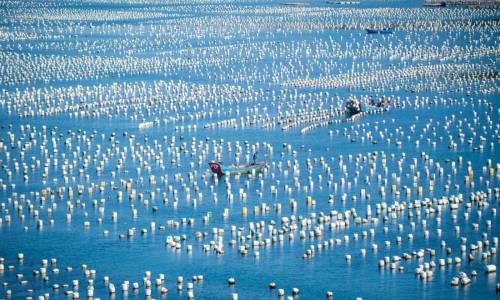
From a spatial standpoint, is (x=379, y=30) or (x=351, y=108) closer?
(x=351, y=108)

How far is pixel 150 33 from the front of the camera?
544 feet

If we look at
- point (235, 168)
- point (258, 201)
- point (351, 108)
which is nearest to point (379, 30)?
point (351, 108)

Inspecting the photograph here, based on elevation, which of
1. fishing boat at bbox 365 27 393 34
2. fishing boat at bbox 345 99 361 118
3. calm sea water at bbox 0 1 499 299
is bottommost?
calm sea water at bbox 0 1 499 299

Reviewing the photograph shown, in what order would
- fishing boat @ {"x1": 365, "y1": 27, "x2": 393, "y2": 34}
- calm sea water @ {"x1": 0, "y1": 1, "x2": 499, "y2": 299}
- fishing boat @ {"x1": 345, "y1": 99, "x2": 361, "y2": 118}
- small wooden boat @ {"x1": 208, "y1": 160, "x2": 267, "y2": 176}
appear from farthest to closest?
fishing boat @ {"x1": 365, "y1": 27, "x2": 393, "y2": 34}
fishing boat @ {"x1": 345, "y1": 99, "x2": 361, "y2": 118}
small wooden boat @ {"x1": 208, "y1": 160, "x2": 267, "y2": 176}
calm sea water @ {"x1": 0, "y1": 1, "x2": 499, "y2": 299}

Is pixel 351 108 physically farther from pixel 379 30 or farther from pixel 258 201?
pixel 379 30

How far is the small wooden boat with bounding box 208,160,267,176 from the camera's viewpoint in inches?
2849

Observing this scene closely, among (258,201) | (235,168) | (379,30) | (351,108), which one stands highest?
(379,30)

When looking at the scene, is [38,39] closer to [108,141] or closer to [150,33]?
[150,33]

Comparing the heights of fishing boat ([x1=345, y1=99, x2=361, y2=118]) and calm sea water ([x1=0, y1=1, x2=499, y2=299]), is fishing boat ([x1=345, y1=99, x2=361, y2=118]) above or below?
above

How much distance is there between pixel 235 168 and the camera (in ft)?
240

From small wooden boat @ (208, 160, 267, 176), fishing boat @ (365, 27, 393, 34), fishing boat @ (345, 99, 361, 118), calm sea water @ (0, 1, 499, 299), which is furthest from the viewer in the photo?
fishing boat @ (365, 27, 393, 34)

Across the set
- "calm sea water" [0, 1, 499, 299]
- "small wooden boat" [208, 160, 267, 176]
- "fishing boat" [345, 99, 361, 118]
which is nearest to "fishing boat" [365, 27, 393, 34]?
"calm sea water" [0, 1, 499, 299]

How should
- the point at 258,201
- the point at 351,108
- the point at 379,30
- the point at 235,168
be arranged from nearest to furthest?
the point at 258,201 → the point at 235,168 → the point at 351,108 → the point at 379,30

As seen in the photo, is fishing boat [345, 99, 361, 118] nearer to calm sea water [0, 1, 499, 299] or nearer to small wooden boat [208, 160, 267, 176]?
calm sea water [0, 1, 499, 299]
